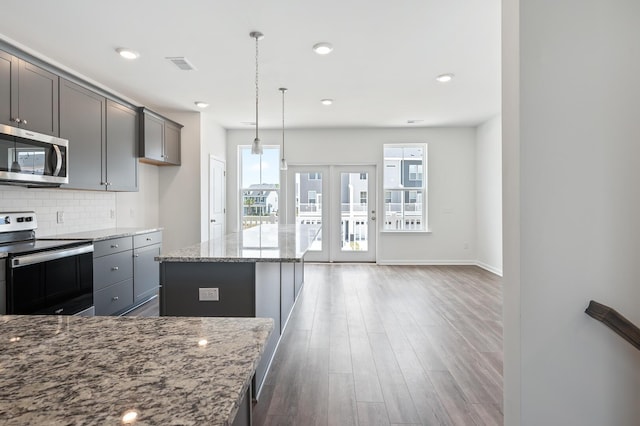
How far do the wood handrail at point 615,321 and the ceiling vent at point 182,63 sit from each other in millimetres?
3647

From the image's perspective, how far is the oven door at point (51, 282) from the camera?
2393 millimetres

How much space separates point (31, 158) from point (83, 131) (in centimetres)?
74

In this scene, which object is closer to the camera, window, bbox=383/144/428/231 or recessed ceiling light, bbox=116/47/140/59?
recessed ceiling light, bbox=116/47/140/59

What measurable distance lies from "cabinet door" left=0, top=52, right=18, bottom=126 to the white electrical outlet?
2.04 meters

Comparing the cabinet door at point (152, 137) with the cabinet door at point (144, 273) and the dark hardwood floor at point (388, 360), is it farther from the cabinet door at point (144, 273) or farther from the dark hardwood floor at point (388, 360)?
the dark hardwood floor at point (388, 360)

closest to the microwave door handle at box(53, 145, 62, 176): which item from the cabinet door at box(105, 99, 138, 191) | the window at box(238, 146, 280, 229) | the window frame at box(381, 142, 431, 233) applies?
Answer: the cabinet door at box(105, 99, 138, 191)

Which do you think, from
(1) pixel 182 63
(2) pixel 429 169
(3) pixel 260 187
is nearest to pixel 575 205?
(1) pixel 182 63

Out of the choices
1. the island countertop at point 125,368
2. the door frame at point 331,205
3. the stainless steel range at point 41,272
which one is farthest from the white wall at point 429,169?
the island countertop at point 125,368

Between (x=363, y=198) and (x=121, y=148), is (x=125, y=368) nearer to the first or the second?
(x=121, y=148)

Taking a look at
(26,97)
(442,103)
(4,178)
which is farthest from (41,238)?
(442,103)

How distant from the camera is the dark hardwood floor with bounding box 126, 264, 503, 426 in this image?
201 cm

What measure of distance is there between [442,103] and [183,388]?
16.8 feet

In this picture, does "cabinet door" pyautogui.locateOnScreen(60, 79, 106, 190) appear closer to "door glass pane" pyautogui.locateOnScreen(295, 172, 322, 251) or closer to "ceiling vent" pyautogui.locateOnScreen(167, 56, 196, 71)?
"ceiling vent" pyautogui.locateOnScreen(167, 56, 196, 71)

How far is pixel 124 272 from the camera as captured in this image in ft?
11.9
